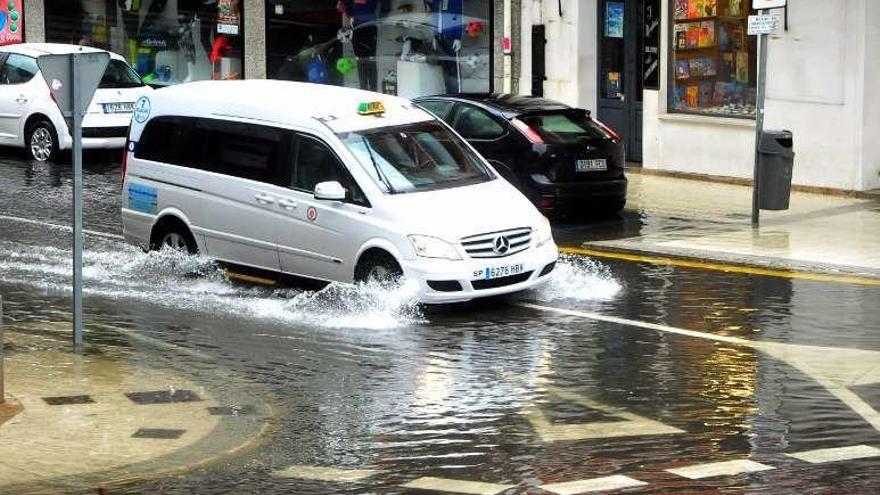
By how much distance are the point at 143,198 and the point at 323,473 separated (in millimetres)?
7691

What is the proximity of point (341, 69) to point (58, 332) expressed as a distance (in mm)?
17909

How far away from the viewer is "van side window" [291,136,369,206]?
1488cm

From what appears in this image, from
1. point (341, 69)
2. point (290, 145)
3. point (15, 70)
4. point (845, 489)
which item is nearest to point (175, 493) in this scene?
point (845, 489)

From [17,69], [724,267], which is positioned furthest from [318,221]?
[17,69]

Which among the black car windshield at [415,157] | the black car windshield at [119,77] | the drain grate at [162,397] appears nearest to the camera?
the drain grate at [162,397]

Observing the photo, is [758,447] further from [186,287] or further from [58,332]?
[186,287]

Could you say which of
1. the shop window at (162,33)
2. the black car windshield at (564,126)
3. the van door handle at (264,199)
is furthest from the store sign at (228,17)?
the van door handle at (264,199)

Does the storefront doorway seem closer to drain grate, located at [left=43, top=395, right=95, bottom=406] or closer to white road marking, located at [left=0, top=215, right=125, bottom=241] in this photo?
white road marking, located at [left=0, top=215, right=125, bottom=241]

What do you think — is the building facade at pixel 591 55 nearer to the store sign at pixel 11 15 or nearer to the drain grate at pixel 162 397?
the store sign at pixel 11 15

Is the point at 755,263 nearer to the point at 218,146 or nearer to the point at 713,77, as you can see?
the point at 218,146

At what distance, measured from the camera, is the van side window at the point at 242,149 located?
50.7 feet

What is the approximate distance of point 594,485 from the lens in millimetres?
9062

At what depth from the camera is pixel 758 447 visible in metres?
9.88

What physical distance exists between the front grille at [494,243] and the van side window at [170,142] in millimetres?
3274
